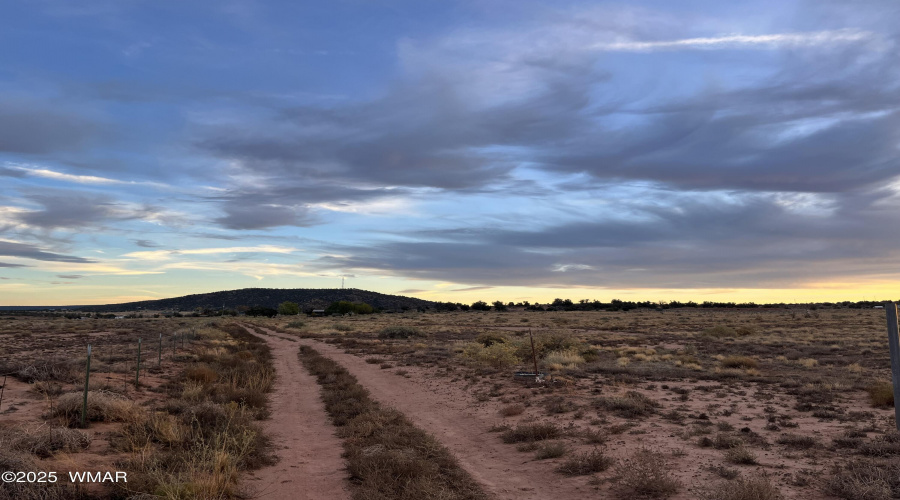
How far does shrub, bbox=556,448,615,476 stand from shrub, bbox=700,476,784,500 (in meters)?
1.71

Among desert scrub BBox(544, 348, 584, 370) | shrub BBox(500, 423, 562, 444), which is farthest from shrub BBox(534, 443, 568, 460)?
desert scrub BBox(544, 348, 584, 370)

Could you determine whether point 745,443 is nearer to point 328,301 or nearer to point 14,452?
point 14,452

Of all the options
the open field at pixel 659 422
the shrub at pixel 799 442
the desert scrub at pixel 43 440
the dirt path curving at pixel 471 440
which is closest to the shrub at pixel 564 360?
the open field at pixel 659 422

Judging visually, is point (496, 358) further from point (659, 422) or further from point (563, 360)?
point (659, 422)

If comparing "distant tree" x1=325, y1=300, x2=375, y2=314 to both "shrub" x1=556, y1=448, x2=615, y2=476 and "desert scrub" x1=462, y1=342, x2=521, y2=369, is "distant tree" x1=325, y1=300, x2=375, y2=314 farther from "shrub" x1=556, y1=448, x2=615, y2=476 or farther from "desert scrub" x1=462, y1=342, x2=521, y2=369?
"shrub" x1=556, y1=448, x2=615, y2=476

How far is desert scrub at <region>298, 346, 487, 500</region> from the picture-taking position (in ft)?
25.0

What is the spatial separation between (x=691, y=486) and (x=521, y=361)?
1802 cm

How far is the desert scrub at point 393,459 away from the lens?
25.0ft

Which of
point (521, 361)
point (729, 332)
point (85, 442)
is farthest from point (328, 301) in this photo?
point (85, 442)

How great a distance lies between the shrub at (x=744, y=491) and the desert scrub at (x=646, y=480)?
0.46 meters

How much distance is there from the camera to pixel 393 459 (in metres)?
8.73

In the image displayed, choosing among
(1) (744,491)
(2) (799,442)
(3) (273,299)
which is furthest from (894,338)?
(3) (273,299)

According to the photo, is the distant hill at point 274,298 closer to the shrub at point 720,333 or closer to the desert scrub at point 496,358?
the shrub at point 720,333

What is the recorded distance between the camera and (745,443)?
995 cm
